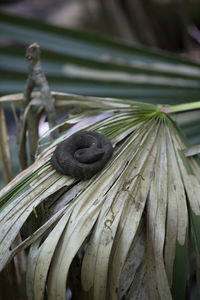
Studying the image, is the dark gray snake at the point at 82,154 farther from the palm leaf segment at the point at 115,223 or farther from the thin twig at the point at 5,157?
the thin twig at the point at 5,157

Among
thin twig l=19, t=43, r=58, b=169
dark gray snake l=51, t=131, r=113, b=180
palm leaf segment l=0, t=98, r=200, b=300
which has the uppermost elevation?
thin twig l=19, t=43, r=58, b=169

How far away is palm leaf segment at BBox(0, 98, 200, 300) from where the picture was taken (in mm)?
1412

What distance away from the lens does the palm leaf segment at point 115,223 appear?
1412 mm

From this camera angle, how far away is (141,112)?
2.08 m

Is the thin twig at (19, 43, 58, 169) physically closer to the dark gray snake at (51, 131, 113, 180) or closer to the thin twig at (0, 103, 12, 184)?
the thin twig at (0, 103, 12, 184)

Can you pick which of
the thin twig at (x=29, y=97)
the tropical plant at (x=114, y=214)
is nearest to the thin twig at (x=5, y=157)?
the thin twig at (x=29, y=97)

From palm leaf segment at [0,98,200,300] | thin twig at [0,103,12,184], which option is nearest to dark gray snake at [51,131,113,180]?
palm leaf segment at [0,98,200,300]

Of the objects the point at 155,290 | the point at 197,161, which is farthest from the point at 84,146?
the point at 155,290

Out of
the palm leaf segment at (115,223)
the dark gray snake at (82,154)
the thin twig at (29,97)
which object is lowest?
the palm leaf segment at (115,223)

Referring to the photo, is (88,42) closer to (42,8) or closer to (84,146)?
(84,146)

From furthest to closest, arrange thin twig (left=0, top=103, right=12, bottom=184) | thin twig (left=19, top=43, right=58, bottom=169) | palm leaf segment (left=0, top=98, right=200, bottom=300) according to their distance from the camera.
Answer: thin twig (left=0, top=103, right=12, bottom=184) → thin twig (left=19, top=43, right=58, bottom=169) → palm leaf segment (left=0, top=98, right=200, bottom=300)

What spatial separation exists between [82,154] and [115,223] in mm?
640

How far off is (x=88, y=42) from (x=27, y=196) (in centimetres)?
208

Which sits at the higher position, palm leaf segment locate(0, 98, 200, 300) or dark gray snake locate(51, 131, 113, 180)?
dark gray snake locate(51, 131, 113, 180)
